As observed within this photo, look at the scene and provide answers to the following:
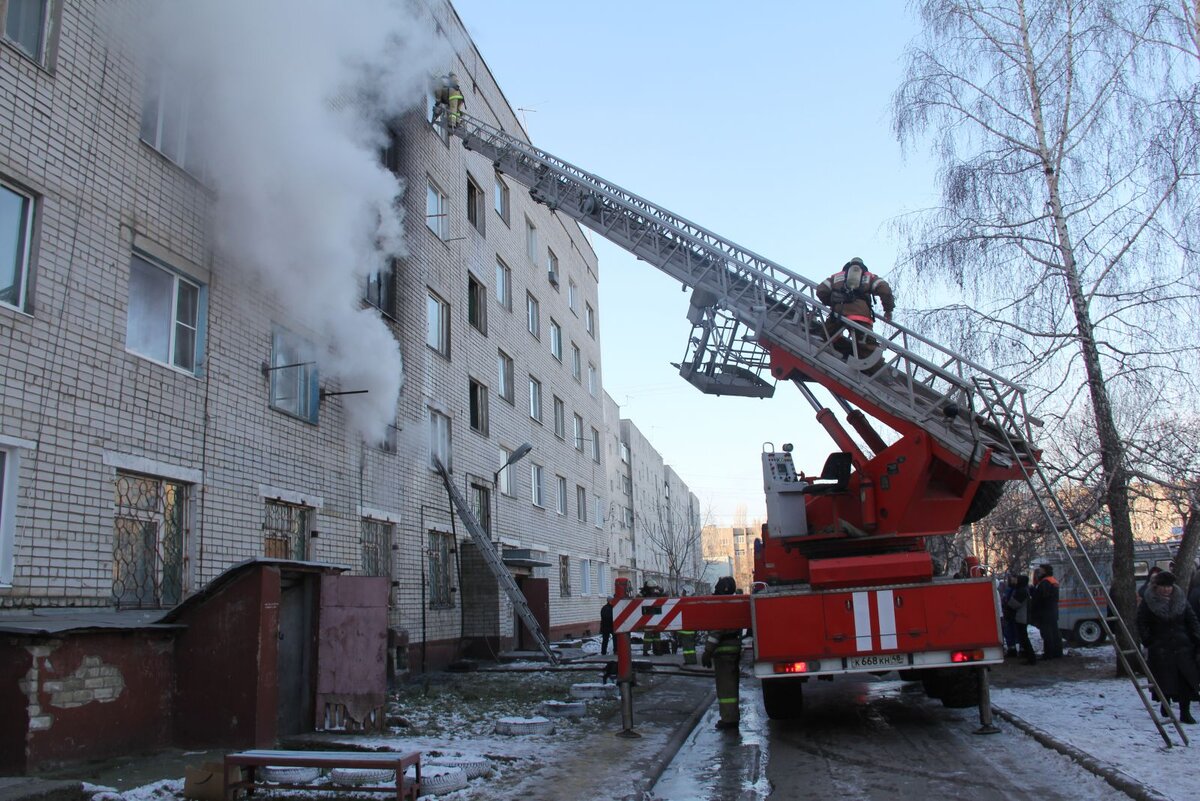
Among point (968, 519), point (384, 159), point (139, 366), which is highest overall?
point (384, 159)

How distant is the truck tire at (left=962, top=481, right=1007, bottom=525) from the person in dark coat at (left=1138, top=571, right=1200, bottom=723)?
60.5 inches

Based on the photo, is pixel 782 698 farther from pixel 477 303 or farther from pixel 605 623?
pixel 477 303

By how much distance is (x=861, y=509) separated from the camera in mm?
9023

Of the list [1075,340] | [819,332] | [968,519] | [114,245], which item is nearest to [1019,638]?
[1075,340]

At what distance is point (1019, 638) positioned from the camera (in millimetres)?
14773

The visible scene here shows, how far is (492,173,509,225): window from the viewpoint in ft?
72.5

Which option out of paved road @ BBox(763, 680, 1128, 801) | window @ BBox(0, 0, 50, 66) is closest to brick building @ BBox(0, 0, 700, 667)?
window @ BBox(0, 0, 50, 66)

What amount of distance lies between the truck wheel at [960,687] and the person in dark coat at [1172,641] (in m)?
1.69

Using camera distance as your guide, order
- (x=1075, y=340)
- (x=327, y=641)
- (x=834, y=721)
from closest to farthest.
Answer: (x=327, y=641), (x=834, y=721), (x=1075, y=340)

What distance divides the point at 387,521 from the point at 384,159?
654cm

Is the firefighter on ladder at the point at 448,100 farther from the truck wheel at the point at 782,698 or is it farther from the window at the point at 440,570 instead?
the truck wheel at the point at 782,698

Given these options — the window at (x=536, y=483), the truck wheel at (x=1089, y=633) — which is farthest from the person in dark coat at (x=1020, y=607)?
the window at (x=536, y=483)

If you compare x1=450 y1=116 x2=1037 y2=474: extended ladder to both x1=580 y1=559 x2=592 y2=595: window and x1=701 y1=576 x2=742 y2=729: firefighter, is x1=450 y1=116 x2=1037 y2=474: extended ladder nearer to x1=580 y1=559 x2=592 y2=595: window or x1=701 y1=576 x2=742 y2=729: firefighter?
x1=701 y1=576 x2=742 y2=729: firefighter

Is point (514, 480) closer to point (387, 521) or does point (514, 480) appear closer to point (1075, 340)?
point (387, 521)
